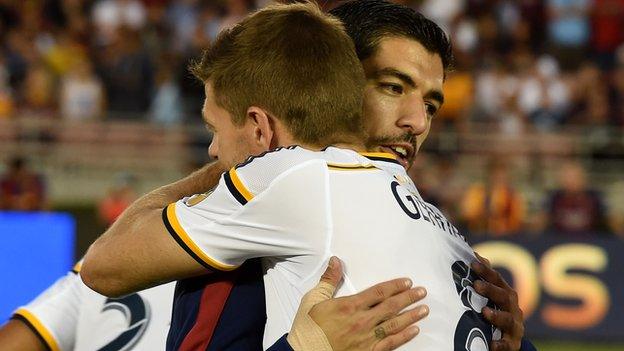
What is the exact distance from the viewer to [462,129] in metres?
15.5

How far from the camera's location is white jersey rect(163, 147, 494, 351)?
312cm

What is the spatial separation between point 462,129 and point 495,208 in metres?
2.16

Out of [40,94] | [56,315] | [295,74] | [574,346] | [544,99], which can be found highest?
[544,99]

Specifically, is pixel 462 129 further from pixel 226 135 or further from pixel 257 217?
Result: pixel 257 217

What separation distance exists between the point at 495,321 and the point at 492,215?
10.2 meters

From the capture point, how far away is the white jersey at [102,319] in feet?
13.8

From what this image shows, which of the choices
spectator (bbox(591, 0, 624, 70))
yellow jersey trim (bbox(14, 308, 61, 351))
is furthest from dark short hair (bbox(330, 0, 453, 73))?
spectator (bbox(591, 0, 624, 70))

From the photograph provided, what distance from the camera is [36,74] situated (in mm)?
15047

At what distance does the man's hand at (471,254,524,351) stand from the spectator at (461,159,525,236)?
9834 mm

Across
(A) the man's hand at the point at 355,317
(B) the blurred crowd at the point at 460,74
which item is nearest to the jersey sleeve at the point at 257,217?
(A) the man's hand at the point at 355,317

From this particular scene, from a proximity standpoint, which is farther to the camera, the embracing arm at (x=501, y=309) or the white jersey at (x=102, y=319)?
the white jersey at (x=102, y=319)

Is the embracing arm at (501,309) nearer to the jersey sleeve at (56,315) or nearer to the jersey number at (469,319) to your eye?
the jersey number at (469,319)

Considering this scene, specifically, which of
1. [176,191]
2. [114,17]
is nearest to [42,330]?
[176,191]

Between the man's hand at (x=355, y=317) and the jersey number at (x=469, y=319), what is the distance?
0.15m
